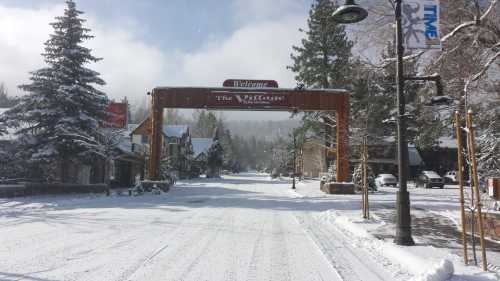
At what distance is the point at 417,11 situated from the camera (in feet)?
28.9

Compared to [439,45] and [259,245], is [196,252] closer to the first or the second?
[259,245]

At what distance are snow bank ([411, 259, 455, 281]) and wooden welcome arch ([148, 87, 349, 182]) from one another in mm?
19834

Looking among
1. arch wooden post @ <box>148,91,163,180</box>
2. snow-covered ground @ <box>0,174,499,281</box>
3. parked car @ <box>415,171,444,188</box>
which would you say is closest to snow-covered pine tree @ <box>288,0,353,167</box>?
parked car @ <box>415,171,444,188</box>

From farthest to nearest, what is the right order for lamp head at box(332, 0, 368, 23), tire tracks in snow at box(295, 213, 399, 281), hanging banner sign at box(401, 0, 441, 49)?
hanging banner sign at box(401, 0, 441, 49)
lamp head at box(332, 0, 368, 23)
tire tracks in snow at box(295, 213, 399, 281)

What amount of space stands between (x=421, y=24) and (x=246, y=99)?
58.8ft

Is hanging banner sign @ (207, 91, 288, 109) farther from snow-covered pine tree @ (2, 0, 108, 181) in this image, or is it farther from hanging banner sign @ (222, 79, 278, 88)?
snow-covered pine tree @ (2, 0, 108, 181)

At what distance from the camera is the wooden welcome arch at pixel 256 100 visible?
2600 centimetres

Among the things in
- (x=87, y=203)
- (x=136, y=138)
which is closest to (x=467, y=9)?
(x=87, y=203)

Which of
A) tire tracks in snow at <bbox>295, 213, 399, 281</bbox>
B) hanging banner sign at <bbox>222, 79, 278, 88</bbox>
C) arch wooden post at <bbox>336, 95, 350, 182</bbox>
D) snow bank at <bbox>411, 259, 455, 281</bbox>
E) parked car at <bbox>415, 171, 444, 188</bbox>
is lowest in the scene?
tire tracks in snow at <bbox>295, 213, 399, 281</bbox>

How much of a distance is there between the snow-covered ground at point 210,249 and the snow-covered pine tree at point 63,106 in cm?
927

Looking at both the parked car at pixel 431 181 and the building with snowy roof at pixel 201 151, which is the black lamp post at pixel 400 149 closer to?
the parked car at pixel 431 181

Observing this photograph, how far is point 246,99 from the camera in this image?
2620cm

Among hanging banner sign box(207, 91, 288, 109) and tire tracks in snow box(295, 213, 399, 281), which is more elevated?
hanging banner sign box(207, 91, 288, 109)

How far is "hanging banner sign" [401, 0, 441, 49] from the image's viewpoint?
28.5ft
